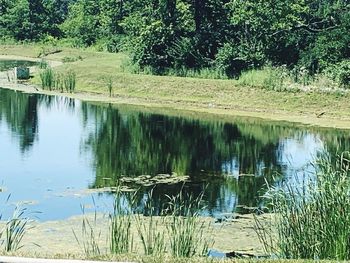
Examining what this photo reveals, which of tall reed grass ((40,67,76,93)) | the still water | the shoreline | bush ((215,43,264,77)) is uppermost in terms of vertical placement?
bush ((215,43,264,77))

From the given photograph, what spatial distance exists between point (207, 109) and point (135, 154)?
31.1ft

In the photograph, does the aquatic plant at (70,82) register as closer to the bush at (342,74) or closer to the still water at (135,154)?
the still water at (135,154)

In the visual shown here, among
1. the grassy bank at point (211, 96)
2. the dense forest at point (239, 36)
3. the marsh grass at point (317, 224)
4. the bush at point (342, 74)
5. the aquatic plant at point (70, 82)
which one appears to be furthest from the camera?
the aquatic plant at point (70, 82)

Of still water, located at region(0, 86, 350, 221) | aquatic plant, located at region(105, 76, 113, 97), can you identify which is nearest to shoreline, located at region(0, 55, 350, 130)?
aquatic plant, located at region(105, 76, 113, 97)

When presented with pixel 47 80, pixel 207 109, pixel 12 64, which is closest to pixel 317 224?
pixel 207 109

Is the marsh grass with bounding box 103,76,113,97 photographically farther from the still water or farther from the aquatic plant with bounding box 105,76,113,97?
the still water

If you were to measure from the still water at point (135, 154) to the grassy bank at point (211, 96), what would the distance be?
1811 mm

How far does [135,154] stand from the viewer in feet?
61.3

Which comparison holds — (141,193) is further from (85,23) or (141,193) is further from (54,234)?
(85,23)

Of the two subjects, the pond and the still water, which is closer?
the still water

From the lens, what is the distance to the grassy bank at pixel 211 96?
25906 millimetres

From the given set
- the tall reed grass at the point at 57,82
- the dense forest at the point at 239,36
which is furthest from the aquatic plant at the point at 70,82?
the dense forest at the point at 239,36

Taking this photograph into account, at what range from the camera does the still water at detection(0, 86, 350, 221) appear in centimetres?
1408

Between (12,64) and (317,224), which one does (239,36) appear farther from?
(317,224)
